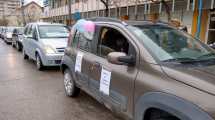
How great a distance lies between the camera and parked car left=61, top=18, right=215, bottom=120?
2531mm

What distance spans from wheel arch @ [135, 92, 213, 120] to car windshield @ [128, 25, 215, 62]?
1.63 feet

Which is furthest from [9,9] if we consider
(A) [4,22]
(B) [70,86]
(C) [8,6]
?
(B) [70,86]

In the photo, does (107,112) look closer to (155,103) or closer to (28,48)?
(155,103)

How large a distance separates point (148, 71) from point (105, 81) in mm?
996

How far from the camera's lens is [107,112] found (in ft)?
16.0

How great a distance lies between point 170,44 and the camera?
11.6 ft

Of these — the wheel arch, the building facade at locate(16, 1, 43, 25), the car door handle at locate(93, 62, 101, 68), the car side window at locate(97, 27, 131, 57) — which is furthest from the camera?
the building facade at locate(16, 1, 43, 25)

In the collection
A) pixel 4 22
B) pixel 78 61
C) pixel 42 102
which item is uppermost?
pixel 4 22

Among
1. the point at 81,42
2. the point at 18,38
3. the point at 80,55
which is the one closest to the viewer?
the point at 80,55

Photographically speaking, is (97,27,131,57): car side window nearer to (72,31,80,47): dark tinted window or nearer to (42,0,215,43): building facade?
(72,31,80,47): dark tinted window

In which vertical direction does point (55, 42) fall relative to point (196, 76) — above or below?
below

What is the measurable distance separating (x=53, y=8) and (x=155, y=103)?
4798 centimetres

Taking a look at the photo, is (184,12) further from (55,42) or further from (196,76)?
(196,76)

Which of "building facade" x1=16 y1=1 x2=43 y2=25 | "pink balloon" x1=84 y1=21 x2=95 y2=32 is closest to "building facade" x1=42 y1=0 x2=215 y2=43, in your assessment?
"pink balloon" x1=84 y1=21 x2=95 y2=32
